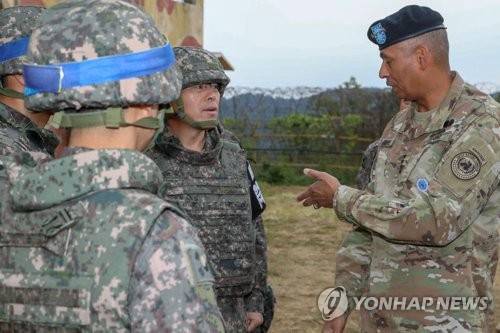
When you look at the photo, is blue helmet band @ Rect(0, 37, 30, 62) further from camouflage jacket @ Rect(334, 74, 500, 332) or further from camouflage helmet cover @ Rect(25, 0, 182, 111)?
camouflage jacket @ Rect(334, 74, 500, 332)

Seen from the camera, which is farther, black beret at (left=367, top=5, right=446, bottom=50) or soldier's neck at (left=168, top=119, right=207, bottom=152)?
soldier's neck at (left=168, top=119, right=207, bottom=152)

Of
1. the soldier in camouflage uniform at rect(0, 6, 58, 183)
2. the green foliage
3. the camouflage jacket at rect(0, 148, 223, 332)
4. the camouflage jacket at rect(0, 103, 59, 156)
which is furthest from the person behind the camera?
the green foliage

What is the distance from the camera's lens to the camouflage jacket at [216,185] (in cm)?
311

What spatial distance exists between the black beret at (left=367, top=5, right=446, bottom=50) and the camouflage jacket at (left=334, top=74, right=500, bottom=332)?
10.3 inches

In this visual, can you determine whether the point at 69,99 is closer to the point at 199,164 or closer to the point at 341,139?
the point at 199,164

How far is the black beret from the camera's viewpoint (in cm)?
281

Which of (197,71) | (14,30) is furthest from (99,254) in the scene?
(197,71)

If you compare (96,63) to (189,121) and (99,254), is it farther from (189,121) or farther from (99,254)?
(189,121)

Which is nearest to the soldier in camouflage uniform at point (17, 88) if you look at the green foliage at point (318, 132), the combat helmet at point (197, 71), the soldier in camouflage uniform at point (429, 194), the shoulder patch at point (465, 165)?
the combat helmet at point (197, 71)

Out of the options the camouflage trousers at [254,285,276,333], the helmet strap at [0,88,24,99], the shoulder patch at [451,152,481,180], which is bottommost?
the camouflage trousers at [254,285,276,333]

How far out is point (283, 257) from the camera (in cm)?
864

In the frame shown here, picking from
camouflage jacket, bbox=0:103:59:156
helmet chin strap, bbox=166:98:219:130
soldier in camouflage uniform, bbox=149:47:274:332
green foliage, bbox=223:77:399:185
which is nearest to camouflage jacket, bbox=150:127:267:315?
soldier in camouflage uniform, bbox=149:47:274:332

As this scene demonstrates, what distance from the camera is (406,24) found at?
2814 millimetres

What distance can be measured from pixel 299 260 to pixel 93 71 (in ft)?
23.6
